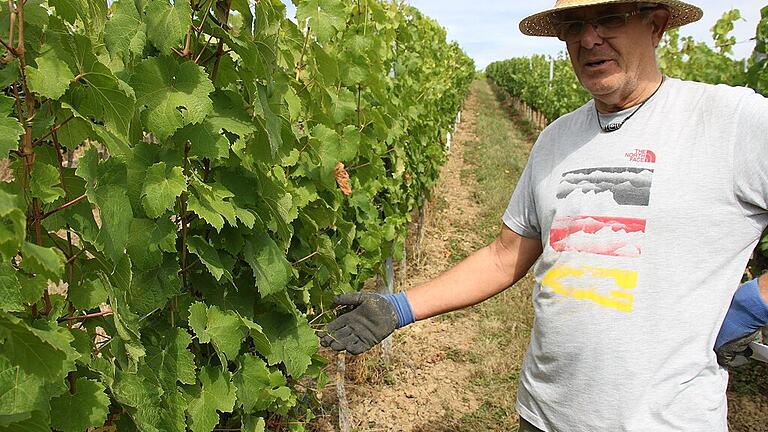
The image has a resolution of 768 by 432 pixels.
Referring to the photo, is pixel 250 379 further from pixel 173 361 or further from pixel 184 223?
pixel 184 223

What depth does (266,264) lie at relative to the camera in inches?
64.2

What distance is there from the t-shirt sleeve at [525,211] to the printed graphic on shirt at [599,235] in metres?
0.22

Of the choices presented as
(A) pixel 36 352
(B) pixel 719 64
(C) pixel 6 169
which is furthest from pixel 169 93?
(B) pixel 719 64

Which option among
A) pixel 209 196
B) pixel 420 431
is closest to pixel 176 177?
pixel 209 196

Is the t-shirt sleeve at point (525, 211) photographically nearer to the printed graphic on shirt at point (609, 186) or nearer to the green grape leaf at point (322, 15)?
the printed graphic on shirt at point (609, 186)

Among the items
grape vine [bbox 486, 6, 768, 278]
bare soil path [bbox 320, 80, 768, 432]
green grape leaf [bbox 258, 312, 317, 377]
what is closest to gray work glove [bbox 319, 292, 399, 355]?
green grape leaf [bbox 258, 312, 317, 377]

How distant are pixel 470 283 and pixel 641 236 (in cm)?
70

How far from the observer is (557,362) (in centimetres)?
185

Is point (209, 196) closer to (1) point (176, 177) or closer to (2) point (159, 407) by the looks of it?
(1) point (176, 177)

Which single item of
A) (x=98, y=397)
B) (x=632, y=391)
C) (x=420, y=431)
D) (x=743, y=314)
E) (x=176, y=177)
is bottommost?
(x=420, y=431)

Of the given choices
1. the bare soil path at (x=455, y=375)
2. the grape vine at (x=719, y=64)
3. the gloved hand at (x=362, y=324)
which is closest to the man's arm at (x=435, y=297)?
the gloved hand at (x=362, y=324)

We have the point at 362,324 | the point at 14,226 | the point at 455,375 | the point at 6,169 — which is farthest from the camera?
the point at 6,169

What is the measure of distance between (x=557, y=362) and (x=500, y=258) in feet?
1.63

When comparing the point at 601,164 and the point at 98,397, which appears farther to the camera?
the point at 601,164
